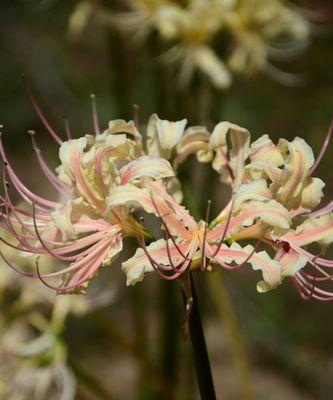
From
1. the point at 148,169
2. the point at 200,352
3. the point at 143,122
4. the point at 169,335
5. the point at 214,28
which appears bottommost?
the point at 143,122

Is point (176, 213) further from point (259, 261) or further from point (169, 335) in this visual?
point (169, 335)

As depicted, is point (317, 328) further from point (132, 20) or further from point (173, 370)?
point (132, 20)

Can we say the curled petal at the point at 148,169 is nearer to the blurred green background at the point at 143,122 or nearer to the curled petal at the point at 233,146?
the curled petal at the point at 233,146

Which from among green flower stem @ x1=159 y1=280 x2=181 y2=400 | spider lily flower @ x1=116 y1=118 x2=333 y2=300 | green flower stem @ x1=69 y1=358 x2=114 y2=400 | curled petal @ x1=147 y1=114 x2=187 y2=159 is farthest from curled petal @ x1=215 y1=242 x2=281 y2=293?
green flower stem @ x1=159 y1=280 x2=181 y2=400

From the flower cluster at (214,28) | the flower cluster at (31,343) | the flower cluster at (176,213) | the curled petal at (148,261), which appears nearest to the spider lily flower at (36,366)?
the flower cluster at (31,343)

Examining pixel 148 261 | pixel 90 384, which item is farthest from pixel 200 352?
pixel 90 384
